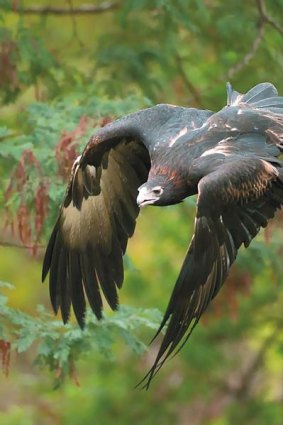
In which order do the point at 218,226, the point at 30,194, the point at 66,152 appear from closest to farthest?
1. the point at 218,226
2. the point at 30,194
3. the point at 66,152

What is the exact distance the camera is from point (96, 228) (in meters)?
11.0

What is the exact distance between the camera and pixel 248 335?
672 inches

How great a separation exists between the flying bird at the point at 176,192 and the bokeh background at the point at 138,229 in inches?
8.9

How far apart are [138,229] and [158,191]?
9.12 meters

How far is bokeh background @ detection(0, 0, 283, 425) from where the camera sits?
10.5 m

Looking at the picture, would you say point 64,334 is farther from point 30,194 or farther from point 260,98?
point 260,98

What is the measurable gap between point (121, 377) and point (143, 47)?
499 cm

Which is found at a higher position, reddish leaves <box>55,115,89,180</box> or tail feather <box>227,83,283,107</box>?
tail feather <box>227,83,283,107</box>

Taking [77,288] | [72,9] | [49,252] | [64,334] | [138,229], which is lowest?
[138,229]

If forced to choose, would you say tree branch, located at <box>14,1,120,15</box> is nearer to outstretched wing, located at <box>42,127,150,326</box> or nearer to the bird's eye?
outstretched wing, located at <box>42,127,150,326</box>

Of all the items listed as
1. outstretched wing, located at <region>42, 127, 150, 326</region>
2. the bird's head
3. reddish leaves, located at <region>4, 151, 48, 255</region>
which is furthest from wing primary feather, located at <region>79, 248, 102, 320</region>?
the bird's head

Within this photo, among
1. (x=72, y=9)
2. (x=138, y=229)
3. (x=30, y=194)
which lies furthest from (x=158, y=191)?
(x=138, y=229)

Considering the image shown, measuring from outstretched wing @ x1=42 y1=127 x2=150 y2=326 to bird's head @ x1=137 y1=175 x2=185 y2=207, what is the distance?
0.97 meters

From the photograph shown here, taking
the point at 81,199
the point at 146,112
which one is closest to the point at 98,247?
the point at 81,199
